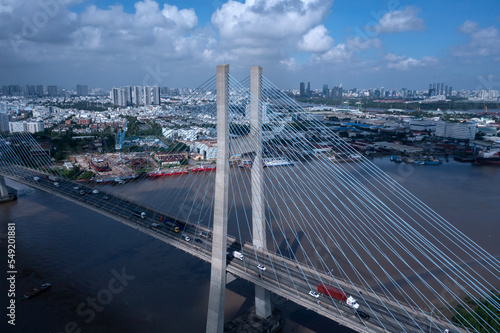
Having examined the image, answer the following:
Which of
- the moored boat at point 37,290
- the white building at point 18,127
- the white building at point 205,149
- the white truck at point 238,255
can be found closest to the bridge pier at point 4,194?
the moored boat at point 37,290

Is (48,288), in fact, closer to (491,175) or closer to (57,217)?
(57,217)

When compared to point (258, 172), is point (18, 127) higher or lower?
lower

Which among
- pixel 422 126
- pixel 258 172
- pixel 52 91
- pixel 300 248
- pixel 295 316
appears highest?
pixel 52 91

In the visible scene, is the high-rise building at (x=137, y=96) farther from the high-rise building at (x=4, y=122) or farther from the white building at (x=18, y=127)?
the white building at (x=18, y=127)

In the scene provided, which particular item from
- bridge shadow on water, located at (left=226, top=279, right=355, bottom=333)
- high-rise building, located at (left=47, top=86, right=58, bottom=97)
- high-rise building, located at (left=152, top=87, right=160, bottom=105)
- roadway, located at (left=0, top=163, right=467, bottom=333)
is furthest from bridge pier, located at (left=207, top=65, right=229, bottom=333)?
high-rise building, located at (left=47, top=86, right=58, bottom=97)

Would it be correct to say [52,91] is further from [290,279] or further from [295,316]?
[290,279]

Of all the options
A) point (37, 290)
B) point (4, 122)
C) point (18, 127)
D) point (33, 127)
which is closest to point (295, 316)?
point (37, 290)
